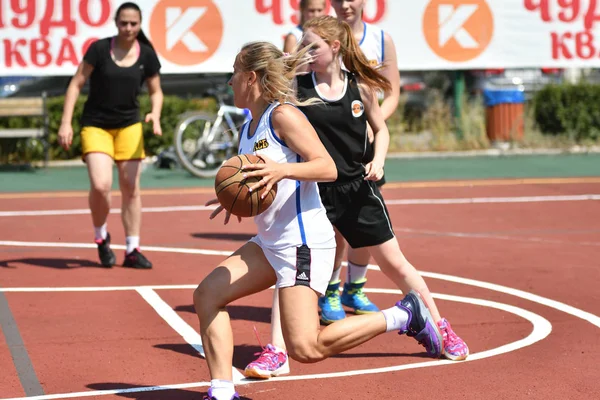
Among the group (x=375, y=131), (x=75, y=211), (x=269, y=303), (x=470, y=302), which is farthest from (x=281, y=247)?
(x=75, y=211)

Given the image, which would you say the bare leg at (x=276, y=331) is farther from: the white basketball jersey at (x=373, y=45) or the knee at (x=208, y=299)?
the white basketball jersey at (x=373, y=45)

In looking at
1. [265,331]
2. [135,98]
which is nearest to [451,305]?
[265,331]

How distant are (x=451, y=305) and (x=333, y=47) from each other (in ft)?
7.82

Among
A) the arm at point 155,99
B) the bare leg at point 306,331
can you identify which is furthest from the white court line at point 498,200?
the bare leg at point 306,331

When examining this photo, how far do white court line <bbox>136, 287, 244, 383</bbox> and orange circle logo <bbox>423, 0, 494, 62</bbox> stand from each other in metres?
11.9

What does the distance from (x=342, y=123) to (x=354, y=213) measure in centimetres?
55

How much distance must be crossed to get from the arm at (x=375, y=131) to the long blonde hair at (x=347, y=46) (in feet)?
0.23

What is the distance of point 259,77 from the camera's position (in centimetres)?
546

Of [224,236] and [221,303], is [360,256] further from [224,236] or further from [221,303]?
[224,236]

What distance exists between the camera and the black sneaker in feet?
31.2

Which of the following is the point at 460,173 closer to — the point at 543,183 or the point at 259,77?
the point at 543,183

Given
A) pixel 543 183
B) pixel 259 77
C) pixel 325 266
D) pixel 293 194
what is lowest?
pixel 543 183

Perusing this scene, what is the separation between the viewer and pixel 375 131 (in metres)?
6.89

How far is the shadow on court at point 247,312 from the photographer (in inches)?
300
